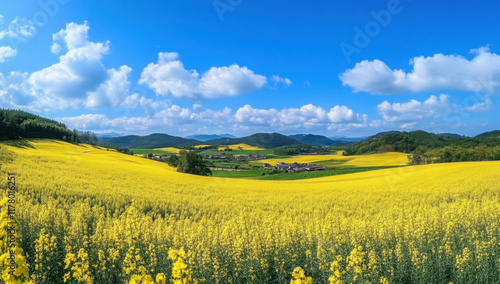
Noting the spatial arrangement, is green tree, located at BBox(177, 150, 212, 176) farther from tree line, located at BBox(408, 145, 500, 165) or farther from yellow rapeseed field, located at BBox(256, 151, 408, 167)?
tree line, located at BBox(408, 145, 500, 165)

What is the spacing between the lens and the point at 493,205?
11.7 m

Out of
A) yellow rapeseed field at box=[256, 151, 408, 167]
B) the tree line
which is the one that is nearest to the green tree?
yellow rapeseed field at box=[256, 151, 408, 167]

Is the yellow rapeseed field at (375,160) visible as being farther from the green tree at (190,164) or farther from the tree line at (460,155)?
the green tree at (190,164)

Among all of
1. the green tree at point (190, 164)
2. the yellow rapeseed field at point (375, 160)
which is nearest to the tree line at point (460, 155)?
the yellow rapeseed field at point (375, 160)

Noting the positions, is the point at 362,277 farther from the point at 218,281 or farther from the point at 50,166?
the point at 50,166

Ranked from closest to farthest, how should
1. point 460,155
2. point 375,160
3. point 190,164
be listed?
point 190,164, point 460,155, point 375,160

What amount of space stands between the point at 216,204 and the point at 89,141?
410ft

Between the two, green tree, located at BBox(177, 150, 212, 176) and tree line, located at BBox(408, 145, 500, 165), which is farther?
tree line, located at BBox(408, 145, 500, 165)

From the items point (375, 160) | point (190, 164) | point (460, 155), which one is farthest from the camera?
point (375, 160)

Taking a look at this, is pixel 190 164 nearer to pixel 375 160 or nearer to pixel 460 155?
pixel 375 160

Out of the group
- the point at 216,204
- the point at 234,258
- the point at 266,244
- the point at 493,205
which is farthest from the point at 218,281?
the point at 493,205

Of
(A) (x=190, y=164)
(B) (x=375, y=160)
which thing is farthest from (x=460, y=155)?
(A) (x=190, y=164)

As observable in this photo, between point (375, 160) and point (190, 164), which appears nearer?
point (190, 164)

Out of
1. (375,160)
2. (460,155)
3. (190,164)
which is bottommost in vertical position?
(190,164)
